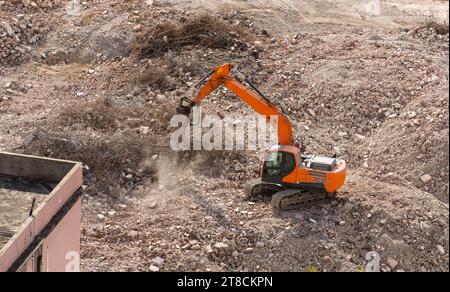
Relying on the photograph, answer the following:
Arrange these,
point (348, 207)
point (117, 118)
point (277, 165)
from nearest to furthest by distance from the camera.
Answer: point (348, 207) < point (277, 165) < point (117, 118)

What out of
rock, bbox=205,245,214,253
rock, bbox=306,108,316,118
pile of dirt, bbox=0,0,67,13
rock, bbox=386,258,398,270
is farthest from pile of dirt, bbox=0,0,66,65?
rock, bbox=386,258,398,270

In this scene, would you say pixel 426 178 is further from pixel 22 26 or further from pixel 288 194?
pixel 22 26

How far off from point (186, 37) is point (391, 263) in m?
10.1

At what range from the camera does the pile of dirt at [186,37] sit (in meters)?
21.8

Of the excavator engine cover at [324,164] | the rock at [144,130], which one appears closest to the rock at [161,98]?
the rock at [144,130]

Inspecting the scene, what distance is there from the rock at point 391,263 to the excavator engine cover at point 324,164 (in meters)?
2.06

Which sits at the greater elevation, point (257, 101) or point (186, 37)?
point (186, 37)

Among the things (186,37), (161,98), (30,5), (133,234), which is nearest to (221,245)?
(133,234)

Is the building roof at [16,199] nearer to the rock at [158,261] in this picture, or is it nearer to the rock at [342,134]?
the rock at [158,261]

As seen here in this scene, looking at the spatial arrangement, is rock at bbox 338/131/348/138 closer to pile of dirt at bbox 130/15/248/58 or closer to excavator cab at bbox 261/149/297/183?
excavator cab at bbox 261/149/297/183

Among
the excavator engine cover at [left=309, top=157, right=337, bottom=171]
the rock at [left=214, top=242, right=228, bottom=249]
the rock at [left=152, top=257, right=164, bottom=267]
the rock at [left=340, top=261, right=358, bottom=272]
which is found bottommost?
the rock at [left=340, top=261, right=358, bottom=272]

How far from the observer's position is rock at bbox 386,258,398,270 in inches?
555

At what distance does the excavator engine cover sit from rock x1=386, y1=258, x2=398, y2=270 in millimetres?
2059

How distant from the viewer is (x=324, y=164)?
15148 mm
